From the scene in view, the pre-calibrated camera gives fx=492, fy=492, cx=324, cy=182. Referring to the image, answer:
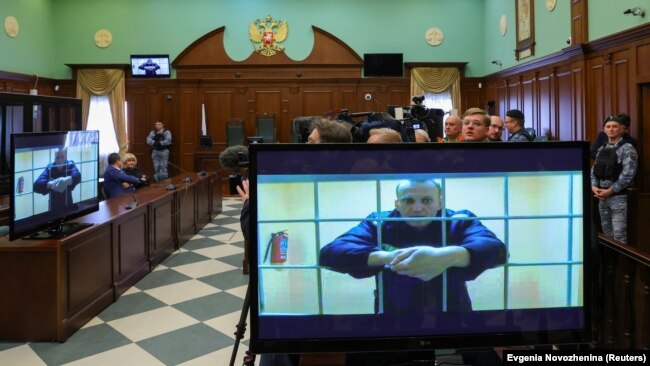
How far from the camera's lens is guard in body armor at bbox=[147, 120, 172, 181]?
38.0ft

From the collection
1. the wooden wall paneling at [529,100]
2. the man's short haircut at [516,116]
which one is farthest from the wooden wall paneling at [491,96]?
the man's short haircut at [516,116]

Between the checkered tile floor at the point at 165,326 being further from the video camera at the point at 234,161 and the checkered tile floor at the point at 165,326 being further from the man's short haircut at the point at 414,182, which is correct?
the man's short haircut at the point at 414,182

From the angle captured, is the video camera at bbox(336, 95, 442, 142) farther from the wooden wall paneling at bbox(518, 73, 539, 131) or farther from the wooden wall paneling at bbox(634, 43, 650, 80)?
the wooden wall paneling at bbox(518, 73, 539, 131)

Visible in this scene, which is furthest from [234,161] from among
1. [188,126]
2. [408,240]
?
[188,126]

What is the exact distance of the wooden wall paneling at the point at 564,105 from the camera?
25.3 ft

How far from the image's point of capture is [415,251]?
3.24ft

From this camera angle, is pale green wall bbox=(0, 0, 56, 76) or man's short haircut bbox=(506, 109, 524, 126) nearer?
man's short haircut bbox=(506, 109, 524, 126)

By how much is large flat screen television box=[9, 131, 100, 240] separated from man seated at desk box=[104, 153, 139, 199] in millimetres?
2289

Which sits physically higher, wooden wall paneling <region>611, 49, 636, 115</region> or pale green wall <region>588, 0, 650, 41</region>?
pale green wall <region>588, 0, 650, 41</region>

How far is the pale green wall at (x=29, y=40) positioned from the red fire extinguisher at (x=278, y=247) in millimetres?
11383

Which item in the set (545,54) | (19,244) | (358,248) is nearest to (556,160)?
(358,248)

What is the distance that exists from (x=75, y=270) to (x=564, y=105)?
7433 millimetres

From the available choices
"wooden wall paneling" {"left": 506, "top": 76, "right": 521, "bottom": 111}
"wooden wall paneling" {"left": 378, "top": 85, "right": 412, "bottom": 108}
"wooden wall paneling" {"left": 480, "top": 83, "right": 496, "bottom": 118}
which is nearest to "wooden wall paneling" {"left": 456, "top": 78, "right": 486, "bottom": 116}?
"wooden wall paneling" {"left": 480, "top": 83, "right": 496, "bottom": 118}

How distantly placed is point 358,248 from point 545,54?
29.1ft
